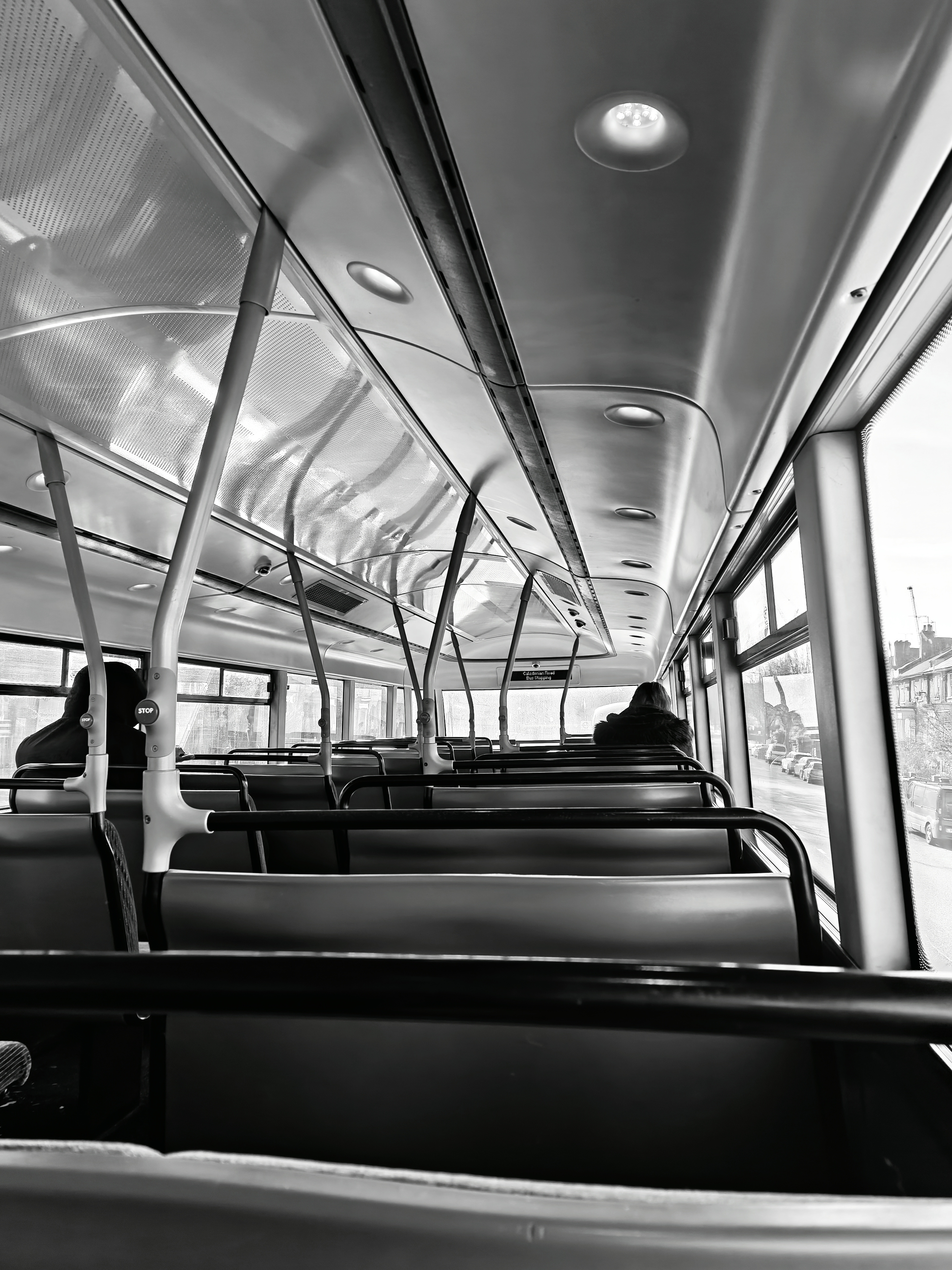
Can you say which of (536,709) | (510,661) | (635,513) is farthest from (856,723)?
(536,709)

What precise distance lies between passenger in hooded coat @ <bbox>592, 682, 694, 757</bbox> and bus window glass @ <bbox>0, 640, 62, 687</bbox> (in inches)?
143

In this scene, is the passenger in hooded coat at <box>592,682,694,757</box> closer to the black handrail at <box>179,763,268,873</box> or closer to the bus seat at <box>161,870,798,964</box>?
the black handrail at <box>179,763,268,873</box>

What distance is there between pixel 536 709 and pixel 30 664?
9.32 m

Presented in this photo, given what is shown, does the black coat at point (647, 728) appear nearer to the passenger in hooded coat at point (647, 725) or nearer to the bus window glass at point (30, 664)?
the passenger in hooded coat at point (647, 725)

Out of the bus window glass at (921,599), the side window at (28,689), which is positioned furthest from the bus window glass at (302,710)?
the bus window glass at (921,599)

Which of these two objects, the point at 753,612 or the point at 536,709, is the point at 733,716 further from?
the point at 536,709

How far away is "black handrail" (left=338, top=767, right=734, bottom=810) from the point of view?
97.4 inches

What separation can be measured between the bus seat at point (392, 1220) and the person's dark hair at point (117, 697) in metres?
3.26

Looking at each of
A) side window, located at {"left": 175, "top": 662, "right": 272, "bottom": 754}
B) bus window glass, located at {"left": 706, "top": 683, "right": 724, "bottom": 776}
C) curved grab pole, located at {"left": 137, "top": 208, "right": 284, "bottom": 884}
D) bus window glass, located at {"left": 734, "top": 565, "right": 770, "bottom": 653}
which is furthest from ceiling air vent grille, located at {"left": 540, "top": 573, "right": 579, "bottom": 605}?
curved grab pole, located at {"left": 137, "top": 208, "right": 284, "bottom": 884}

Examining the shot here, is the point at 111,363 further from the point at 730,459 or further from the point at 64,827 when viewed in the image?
the point at 730,459

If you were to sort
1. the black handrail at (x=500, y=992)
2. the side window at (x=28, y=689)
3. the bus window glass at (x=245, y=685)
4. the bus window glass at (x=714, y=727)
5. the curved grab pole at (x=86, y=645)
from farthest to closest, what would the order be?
the bus window glass at (x=245, y=685)
the bus window glass at (x=714, y=727)
the side window at (x=28, y=689)
the curved grab pole at (x=86, y=645)
the black handrail at (x=500, y=992)

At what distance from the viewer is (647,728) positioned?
531 cm

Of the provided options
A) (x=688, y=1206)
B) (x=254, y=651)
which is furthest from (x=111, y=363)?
(x=254, y=651)

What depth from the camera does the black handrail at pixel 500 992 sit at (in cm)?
50
